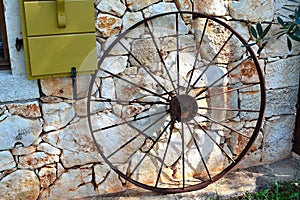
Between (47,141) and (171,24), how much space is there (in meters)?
0.95

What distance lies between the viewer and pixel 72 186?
→ 2273mm

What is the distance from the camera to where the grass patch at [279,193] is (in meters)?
2.30

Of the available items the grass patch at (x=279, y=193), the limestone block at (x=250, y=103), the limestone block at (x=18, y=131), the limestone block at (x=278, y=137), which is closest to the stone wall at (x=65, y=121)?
the limestone block at (x=18, y=131)

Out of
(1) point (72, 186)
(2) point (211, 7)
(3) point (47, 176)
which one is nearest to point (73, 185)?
(1) point (72, 186)

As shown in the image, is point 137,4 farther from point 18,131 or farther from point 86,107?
point 18,131

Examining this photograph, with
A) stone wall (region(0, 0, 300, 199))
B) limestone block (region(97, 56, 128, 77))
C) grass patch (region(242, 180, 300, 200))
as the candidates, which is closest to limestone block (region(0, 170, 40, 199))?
stone wall (region(0, 0, 300, 199))

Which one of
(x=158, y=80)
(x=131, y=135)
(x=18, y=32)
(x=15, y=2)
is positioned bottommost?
(x=131, y=135)

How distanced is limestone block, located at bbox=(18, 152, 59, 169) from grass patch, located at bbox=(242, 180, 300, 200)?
1.17 metres

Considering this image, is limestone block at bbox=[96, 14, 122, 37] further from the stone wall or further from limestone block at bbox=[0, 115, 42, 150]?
limestone block at bbox=[0, 115, 42, 150]

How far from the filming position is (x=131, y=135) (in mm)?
2287

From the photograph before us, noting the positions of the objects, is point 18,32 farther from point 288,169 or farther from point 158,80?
point 288,169

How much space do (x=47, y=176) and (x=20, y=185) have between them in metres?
0.15

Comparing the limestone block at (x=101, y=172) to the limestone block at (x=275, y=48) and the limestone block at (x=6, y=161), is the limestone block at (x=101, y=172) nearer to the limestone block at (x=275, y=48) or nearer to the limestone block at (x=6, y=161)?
the limestone block at (x=6, y=161)

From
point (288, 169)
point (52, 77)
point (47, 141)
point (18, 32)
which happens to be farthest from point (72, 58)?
point (288, 169)
